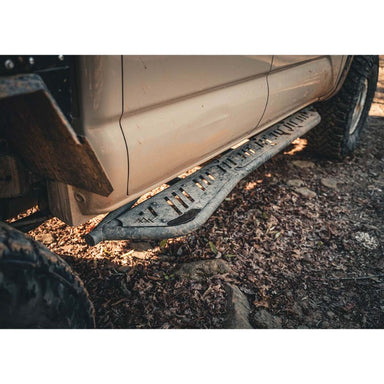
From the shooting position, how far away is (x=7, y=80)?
1.01 m

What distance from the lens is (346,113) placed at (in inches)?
149

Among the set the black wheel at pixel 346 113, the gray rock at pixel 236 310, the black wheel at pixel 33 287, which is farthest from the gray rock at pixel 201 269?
the black wheel at pixel 346 113

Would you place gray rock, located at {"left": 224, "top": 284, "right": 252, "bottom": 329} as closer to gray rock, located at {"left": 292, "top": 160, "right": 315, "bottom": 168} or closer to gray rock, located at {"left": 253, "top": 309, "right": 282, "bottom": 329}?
gray rock, located at {"left": 253, "top": 309, "right": 282, "bottom": 329}

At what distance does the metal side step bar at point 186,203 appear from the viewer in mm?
1738

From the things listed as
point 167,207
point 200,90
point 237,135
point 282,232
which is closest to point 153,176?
point 167,207

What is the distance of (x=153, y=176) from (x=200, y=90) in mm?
551

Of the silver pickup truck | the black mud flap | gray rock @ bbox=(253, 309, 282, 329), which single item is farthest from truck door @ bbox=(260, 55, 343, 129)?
the black mud flap

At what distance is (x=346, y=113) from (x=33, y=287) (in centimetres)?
366

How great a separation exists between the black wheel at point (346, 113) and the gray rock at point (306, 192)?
81 centimetres

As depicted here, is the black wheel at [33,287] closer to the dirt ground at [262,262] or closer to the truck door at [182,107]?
the truck door at [182,107]

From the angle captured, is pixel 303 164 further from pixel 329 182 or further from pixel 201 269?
pixel 201 269

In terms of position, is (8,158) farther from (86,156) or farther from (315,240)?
(315,240)

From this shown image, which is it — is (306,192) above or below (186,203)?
below

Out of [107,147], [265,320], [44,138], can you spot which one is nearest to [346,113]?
[265,320]
